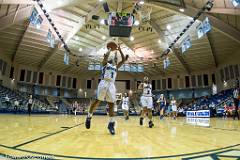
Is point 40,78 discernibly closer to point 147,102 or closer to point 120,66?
point 147,102

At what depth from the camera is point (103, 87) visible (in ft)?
14.9

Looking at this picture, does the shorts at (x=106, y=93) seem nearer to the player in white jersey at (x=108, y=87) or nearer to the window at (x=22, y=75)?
the player in white jersey at (x=108, y=87)

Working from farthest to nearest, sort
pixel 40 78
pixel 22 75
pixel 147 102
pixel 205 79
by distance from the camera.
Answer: pixel 40 78 < pixel 205 79 < pixel 22 75 < pixel 147 102

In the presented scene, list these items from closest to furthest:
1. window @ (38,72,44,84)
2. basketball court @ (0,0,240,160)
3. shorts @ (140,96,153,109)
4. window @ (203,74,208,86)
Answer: basketball court @ (0,0,240,160) → shorts @ (140,96,153,109) → window @ (203,74,208,86) → window @ (38,72,44,84)

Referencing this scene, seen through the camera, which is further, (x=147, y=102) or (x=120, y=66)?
(x=147, y=102)

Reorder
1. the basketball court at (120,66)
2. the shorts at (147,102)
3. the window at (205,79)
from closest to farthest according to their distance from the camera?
the basketball court at (120,66) < the shorts at (147,102) < the window at (205,79)

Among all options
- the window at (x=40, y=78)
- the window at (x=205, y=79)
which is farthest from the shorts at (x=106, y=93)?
the window at (x=40, y=78)

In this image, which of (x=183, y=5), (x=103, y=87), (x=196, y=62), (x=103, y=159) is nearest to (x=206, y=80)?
(x=196, y=62)

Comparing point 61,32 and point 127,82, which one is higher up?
point 61,32

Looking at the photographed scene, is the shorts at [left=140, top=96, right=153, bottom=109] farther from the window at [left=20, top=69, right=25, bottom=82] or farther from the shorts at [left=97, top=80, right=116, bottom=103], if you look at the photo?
the window at [left=20, top=69, right=25, bottom=82]

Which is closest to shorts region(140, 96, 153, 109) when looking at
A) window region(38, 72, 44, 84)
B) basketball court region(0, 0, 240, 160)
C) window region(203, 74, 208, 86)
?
basketball court region(0, 0, 240, 160)

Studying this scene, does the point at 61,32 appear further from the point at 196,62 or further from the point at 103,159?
the point at 103,159

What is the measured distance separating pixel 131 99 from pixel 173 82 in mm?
8511

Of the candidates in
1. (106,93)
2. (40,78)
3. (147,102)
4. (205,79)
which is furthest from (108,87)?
(40,78)
